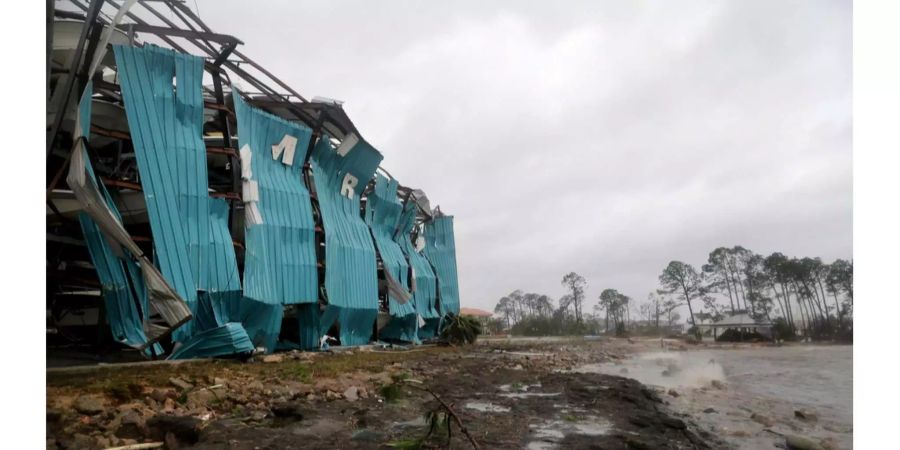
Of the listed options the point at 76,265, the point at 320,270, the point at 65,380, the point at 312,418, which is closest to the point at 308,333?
the point at 320,270

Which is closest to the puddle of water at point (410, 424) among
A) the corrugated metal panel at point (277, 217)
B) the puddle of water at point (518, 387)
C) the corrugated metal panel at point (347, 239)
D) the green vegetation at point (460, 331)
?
the puddle of water at point (518, 387)

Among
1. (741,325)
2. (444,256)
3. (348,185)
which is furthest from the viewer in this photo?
(741,325)

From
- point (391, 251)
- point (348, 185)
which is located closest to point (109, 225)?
point (348, 185)

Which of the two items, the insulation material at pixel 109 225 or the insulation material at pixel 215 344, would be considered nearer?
the insulation material at pixel 109 225

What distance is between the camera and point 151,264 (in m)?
12.4

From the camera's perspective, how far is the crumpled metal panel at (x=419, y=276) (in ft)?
102

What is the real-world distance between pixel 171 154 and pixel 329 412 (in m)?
9.17

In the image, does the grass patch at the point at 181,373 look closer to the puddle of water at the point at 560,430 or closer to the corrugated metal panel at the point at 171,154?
the corrugated metal panel at the point at 171,154

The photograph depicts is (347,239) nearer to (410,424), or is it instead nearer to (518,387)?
(518,387)

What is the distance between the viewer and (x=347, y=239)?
21.6 metres

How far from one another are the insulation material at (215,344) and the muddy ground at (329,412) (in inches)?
44.1

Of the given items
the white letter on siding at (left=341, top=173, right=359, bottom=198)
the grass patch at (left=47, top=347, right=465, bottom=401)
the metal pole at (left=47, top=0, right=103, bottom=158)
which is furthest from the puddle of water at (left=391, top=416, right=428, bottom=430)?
the white letter on siding at (left=341, top=173, right=359, bottom=198)

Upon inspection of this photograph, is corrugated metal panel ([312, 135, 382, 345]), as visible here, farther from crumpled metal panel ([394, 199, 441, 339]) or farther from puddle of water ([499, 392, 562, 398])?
puddle of water ([499, 392, 562, 398])

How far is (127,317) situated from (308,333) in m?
6.77
